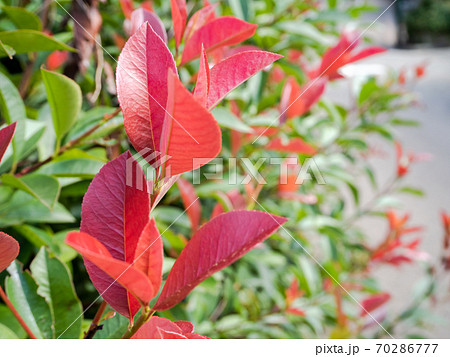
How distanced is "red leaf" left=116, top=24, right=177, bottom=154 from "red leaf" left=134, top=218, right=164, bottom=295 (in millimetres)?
56

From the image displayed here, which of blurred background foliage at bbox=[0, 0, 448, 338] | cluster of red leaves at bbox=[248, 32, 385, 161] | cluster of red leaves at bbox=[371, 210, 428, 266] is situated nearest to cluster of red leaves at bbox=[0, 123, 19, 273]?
blurred background foliage at bbox=[0, 0, 448, 338]

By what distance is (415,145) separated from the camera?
10.7ft

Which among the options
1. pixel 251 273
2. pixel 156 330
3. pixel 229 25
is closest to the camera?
pixel 156 330

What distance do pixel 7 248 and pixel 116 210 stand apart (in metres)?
0.06

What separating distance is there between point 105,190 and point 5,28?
1.62 ft

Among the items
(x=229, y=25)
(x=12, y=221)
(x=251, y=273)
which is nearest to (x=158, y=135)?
(x=229, y=25)

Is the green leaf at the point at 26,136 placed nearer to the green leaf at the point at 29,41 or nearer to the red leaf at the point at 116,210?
the green leaf at the point at 29,41

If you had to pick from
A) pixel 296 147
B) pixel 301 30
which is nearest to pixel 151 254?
pixel 296 147

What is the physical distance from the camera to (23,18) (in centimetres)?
49

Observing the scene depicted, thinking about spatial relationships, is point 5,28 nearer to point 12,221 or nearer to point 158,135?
point 12,221

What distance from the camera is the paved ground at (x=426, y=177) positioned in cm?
203

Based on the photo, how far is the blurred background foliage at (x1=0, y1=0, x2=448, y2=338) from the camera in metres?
0.42

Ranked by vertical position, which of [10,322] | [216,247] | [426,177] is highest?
[216,247]

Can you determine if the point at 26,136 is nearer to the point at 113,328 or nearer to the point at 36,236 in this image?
the point at 36,236
